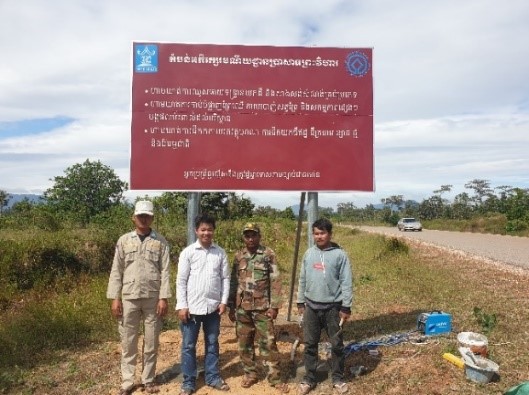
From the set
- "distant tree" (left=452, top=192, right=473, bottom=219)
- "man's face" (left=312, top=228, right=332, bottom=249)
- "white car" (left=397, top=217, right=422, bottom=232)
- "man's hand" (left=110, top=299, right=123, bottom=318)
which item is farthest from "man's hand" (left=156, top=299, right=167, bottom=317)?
"distant tree" (left=452, top=192, right=473, bottom=219)

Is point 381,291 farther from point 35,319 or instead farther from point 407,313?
point 35,319

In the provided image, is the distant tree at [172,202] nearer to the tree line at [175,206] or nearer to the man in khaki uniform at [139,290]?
the tree line at [175,206]

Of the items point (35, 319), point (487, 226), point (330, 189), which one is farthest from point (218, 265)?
point (487, 226)

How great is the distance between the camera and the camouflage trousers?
14.8ft

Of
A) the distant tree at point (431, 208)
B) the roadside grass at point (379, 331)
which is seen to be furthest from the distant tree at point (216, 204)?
the distant tree at point (431, 208)

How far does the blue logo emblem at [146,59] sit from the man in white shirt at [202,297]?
70.5 inches

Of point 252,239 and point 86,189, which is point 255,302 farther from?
point 86,189

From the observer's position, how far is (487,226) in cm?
3456

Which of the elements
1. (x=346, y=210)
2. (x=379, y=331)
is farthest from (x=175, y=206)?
(x=346, y=210)

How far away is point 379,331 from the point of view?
623 centimetres

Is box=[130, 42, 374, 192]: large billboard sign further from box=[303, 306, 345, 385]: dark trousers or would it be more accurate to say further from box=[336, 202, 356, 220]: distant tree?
box=[336, 202, 356, 220]: distant tree

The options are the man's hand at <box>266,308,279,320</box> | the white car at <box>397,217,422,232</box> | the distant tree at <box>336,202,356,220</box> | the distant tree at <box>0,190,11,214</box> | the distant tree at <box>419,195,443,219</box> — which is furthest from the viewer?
the distant tree at <box>336,202,356,220</box>

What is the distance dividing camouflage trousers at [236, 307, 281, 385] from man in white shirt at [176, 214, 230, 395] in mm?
254

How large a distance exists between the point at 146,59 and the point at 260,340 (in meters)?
3.19
